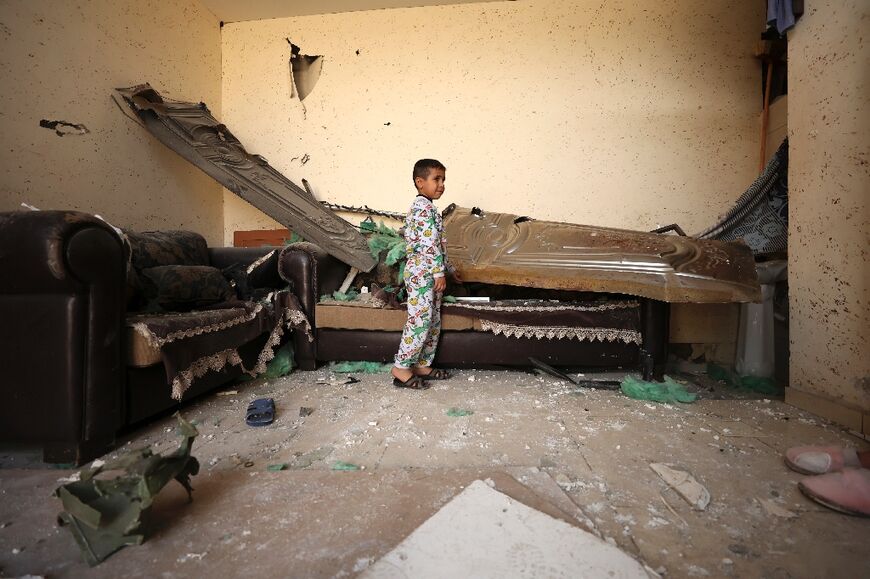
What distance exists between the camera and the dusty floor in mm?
875

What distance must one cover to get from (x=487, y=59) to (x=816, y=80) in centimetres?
222

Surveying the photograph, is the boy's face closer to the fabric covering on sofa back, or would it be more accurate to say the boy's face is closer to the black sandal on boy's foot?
the black sandal on boy's foot

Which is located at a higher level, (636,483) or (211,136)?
(211,136)


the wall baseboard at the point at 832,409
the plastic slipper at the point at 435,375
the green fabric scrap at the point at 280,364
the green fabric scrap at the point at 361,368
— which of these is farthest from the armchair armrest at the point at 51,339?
the wall baseboard at the point at 832,409

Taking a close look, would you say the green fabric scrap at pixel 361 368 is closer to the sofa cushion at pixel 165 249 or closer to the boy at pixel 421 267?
the boy at pixel 421 267

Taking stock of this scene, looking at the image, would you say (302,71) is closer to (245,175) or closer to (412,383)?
(245,175)

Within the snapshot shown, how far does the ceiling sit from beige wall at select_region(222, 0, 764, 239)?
0.19 feet

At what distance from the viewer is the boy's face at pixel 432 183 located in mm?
2074

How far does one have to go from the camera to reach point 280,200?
9.39 ft

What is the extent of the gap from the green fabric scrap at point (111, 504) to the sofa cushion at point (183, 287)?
1.10m

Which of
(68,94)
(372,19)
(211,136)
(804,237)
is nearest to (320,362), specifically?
(211,136)

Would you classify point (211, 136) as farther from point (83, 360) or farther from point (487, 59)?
point (487, 59)

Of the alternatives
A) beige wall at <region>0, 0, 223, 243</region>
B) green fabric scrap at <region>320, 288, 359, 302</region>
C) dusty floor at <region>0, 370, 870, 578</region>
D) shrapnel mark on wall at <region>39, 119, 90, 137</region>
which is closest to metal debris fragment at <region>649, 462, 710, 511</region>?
dusty floor at <region>0, 370, 870, 578</region>

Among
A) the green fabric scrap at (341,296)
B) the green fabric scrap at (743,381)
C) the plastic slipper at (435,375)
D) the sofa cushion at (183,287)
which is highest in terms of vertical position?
the sofa cushion at (183,287)
